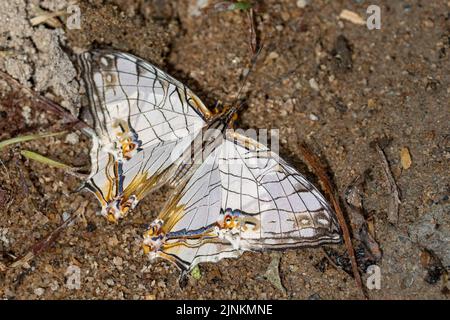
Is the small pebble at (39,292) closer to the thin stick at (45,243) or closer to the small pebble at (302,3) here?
the thin stick at (45,243)

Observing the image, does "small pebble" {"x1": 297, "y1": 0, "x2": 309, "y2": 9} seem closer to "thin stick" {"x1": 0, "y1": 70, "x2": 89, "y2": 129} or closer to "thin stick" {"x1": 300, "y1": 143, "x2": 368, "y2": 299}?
"thin stick" {"x1": 300, "y1": 143, "x2": 368, "y2": 299}

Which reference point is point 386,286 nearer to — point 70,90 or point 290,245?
point 290,245

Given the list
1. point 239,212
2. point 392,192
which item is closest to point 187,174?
point 239,212

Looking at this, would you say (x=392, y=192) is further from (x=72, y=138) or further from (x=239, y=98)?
(x=72, y=138)

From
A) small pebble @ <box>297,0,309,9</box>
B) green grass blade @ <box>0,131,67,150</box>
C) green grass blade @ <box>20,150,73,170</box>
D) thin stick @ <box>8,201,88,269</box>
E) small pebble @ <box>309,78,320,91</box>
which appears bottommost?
thin stick @ <box>8,201,88,269</box>

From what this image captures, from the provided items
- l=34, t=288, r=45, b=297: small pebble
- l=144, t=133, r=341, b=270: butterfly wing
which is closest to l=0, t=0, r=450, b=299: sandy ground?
l=34, t=288, r=45, b=297: small pebble
